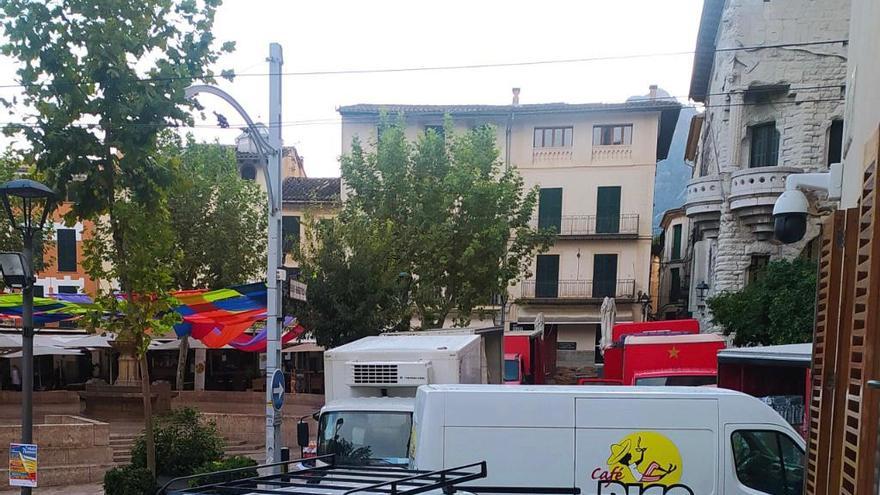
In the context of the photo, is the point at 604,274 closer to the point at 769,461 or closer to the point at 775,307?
the point at 775,307

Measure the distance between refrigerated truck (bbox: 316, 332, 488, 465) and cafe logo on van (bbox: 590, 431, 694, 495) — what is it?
103 inches

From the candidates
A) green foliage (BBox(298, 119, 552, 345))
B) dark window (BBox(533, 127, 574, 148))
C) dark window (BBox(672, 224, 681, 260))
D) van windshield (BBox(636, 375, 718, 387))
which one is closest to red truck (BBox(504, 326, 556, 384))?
green foliage (BBox(298, 119, 552, 345))

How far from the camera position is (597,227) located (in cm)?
2856

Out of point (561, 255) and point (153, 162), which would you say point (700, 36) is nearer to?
point (561, 255)

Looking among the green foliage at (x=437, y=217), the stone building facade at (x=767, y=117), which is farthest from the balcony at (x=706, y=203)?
the green foliage at (x=437, y=217)

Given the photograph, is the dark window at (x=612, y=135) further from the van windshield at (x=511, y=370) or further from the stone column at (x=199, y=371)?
the stone column at (x=199, y=371)

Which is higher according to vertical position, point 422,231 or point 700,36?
point 700,36

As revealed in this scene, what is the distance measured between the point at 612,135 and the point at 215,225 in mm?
17754

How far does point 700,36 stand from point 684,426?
20.1 meters

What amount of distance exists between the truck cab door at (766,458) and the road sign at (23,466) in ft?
26.4

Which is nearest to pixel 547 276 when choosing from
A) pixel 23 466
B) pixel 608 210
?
pixel 608 210

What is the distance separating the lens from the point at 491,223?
1834cm

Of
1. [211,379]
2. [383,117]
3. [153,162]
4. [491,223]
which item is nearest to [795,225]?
[153,162]

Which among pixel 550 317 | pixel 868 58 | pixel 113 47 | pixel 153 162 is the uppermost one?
pixel 113 47
